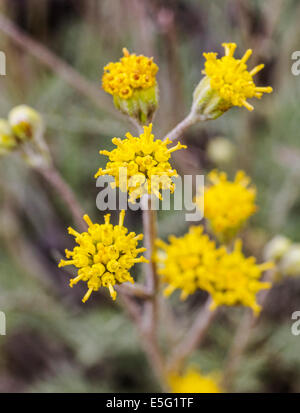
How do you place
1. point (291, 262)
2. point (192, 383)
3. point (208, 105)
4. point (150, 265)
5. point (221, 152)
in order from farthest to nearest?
1. point (221, 152)
2. point (192, 383)
3. point (291, 262)
4. point (150, 265)
5. point (208, 105)

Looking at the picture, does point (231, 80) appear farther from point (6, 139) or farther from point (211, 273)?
point (6, 139)

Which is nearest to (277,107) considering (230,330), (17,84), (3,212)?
(230,330)

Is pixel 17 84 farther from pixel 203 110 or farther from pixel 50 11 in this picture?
pixel 203 110

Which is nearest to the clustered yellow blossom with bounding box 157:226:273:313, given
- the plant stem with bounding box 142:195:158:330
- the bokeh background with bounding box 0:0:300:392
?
the plant stem with bounding box 142:195:158:330

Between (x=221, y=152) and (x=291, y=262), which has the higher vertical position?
(x=221, y=152)

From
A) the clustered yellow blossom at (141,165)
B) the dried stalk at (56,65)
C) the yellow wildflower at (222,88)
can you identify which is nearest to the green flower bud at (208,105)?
the yellow wildflower at (222,88)

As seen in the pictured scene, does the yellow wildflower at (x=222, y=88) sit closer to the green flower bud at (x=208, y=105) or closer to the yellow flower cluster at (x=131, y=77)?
the green flower bud at (x=208, y=105)

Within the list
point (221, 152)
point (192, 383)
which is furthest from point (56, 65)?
point (192, 383)
